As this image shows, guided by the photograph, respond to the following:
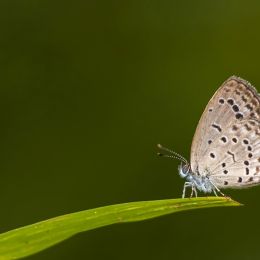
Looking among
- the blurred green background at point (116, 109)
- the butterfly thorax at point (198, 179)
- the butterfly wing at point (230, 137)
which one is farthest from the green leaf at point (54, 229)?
the blurred green background at point (116, 109)

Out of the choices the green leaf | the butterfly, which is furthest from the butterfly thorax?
the green leaf

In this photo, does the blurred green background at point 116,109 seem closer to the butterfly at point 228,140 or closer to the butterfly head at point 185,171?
the butterfly head at point 185,171

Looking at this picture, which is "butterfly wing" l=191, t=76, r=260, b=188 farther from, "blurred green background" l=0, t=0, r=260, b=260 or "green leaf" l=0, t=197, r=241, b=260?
"green leaf" l=0, t=197, r=241, b=260

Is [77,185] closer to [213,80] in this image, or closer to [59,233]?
[213,80]

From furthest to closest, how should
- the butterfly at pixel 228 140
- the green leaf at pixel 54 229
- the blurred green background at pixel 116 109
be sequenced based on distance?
1. the blurred green background at pixel 116 109
2. the butterfly at pixel 228 140
3. the green leaf at pixel 54 229

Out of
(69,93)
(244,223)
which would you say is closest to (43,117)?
(69,93)

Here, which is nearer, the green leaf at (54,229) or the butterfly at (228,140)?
the green leaf at (54,229)
